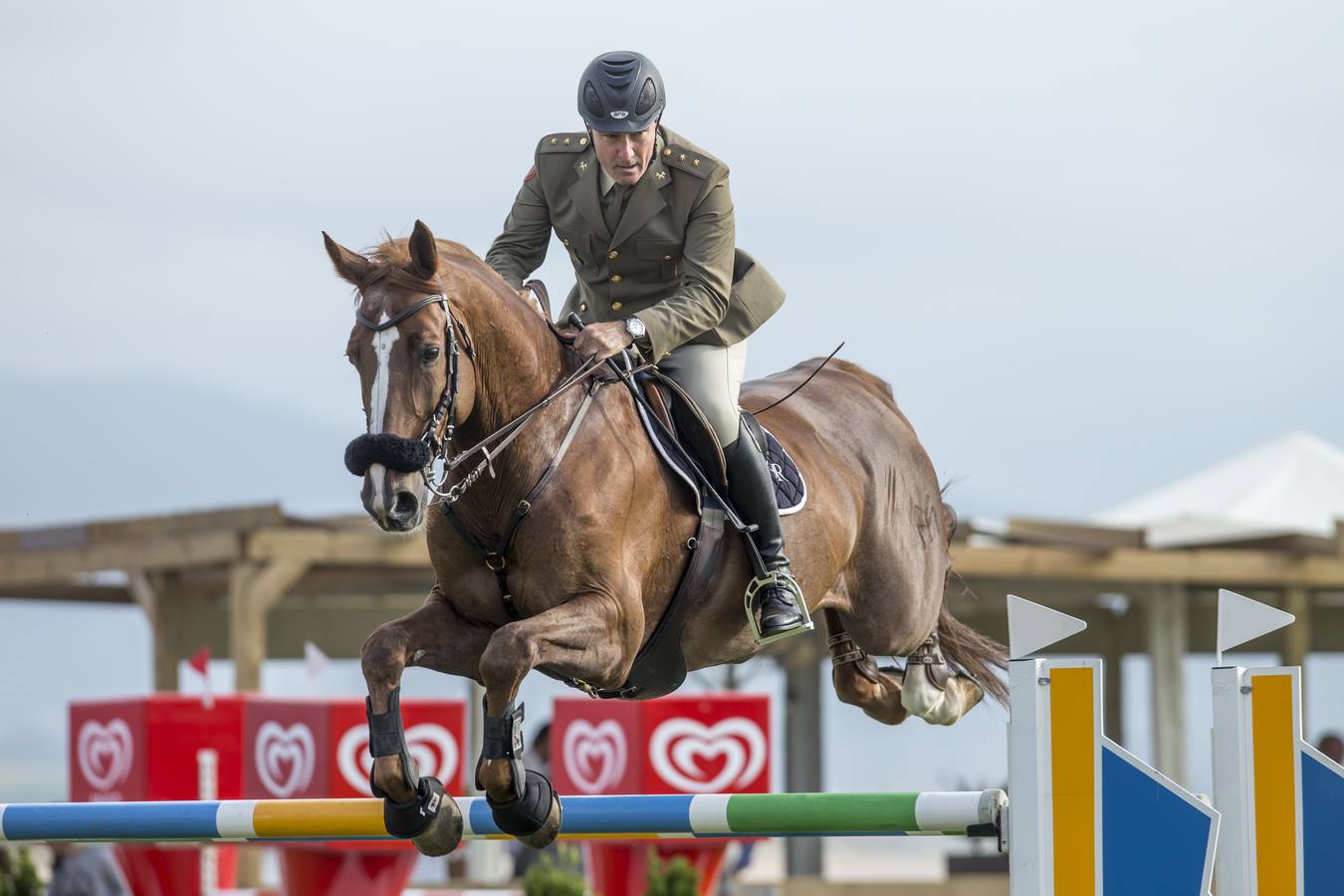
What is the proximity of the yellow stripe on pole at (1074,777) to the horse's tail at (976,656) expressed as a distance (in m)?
2.24

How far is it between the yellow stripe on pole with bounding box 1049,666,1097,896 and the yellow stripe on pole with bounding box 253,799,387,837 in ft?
4.82

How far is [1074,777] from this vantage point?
3510mm

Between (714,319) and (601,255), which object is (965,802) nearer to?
(714,319)

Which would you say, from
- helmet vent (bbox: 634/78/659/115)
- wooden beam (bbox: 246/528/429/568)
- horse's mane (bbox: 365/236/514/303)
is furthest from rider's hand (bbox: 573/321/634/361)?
wooden beam (bbox: 246/528/429/568)

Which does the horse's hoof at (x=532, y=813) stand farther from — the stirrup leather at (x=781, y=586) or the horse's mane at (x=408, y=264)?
the horse's mane at (x=408, y=264)

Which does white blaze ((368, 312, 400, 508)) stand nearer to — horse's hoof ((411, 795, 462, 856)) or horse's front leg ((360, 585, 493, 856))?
horse's front leg ((360, 585, 493, 856))

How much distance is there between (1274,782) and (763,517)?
1408 millimetres

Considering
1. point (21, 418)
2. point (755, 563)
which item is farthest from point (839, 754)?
point (21, 418)

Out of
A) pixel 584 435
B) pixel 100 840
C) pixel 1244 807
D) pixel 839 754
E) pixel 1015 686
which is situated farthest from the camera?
pixel 839 754

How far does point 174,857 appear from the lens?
9695 mm

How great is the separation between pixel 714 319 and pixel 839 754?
101 m

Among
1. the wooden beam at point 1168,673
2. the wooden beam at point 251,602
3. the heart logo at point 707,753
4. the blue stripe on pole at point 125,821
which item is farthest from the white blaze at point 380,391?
the wooden beam at point 1168,673

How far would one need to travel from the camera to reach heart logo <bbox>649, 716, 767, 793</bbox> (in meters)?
8.93

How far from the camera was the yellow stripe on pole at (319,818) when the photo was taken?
4215 mm
